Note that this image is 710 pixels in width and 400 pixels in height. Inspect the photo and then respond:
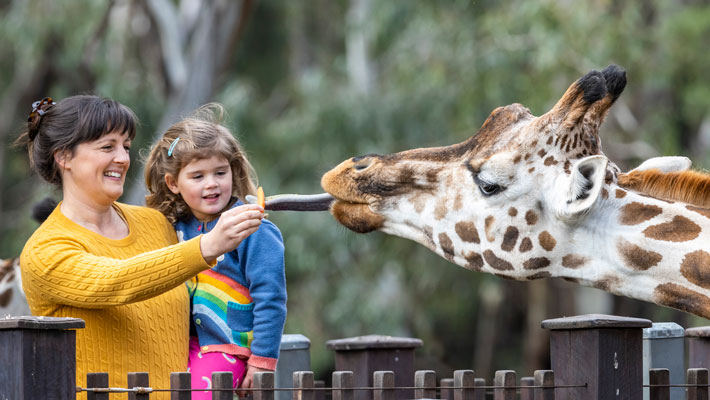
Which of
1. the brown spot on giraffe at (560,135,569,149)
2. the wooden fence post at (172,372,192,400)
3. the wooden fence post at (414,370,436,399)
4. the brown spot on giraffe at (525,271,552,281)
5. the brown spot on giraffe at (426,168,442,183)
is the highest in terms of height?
the brown spot on giraffe at (560,135,569,149)

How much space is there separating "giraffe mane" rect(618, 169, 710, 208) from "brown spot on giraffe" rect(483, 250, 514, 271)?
0.54 m

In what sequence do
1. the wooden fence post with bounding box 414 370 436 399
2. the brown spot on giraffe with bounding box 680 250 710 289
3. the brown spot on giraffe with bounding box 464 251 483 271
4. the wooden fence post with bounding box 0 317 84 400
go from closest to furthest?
the wooden fence post with bounding box 0 317 84 400 < the wooden fence post with bounding box 414 370 436 399 < the brown spot on giraffe with bounding box 680 250 710 289 < the brown spot on giraffe with bounding box 464 251 483 271

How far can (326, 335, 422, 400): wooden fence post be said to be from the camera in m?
4.73

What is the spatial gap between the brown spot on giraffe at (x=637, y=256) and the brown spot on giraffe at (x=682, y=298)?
0.09 meters

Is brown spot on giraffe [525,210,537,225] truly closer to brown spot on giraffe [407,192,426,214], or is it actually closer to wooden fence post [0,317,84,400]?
brown spot on giraffe [407,192,426,214]

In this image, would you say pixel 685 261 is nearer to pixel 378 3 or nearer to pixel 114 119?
pixel 114 119

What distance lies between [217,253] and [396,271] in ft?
40.1

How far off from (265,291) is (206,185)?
468 millimetres

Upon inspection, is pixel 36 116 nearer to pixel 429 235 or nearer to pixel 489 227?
pixel 429 235

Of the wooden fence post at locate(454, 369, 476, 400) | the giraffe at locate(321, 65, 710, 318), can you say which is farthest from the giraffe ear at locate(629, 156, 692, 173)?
the wooden fence post at locate(454, 369, 476, 400)

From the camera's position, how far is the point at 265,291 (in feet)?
11.9

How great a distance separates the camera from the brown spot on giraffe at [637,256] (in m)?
3.51

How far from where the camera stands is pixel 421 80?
47.5ft

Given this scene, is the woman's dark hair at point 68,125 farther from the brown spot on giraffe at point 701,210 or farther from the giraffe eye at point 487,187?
the brown spot on giraffe at point 701,210
